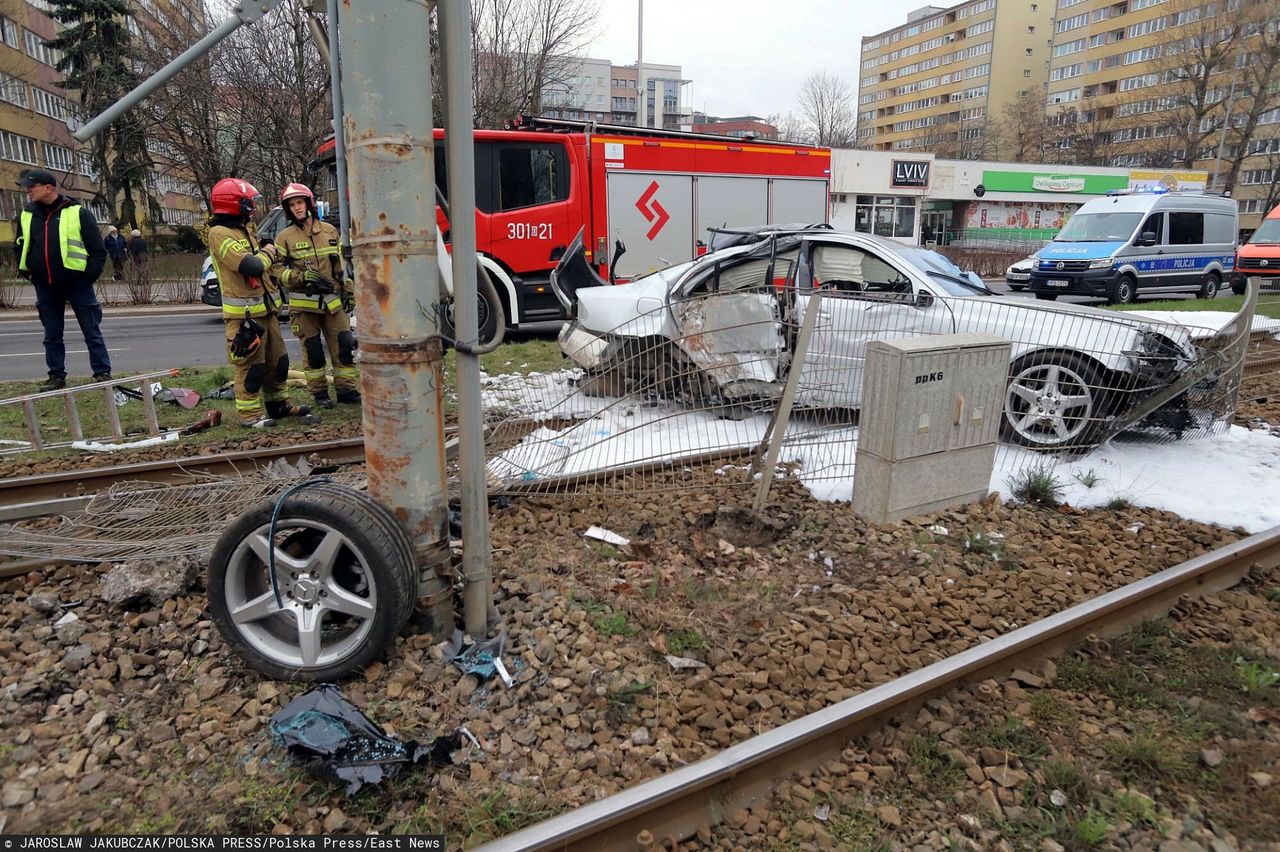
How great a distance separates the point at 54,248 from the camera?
25.7 ft

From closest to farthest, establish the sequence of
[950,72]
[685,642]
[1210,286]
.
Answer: [685,642]
[1210,286]
[950,72]

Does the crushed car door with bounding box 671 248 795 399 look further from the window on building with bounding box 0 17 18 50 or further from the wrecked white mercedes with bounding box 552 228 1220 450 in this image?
the window on building with bounding box 0 17 18 50

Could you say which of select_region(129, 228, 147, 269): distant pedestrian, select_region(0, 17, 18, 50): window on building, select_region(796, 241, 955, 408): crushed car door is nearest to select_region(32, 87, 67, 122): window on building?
select_region(0, 17, 18, 50): window on building

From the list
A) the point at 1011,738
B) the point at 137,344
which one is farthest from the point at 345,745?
the point at 137,344

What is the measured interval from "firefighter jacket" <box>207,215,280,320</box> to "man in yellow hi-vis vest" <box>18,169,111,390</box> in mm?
2629

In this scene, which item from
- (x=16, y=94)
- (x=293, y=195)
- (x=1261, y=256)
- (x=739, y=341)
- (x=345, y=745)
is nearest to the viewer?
(x=345, y=745)

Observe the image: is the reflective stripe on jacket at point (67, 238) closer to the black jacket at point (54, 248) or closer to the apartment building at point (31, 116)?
the black jacket at point (54, 248)

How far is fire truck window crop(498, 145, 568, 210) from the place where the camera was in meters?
11.6

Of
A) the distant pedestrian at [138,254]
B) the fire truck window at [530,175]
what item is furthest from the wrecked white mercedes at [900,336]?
the distant pedestrian at [138,254]

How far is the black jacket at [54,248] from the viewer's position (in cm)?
778

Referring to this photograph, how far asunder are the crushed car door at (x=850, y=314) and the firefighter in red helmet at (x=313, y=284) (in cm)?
391

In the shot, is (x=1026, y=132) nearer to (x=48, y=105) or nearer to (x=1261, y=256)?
(x=1261, y=256)

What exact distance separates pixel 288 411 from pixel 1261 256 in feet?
72.5

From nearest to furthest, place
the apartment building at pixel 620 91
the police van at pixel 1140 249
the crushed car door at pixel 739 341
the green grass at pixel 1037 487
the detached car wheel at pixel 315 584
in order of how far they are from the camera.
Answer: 1. the detached car wheel at pixel 315 584
2. the green grass at pixel 1037 487
3. the crushed car door at pixel 739 341
4. the police van at pixel 1140 249
5. the apartment building at pixel 620 91
